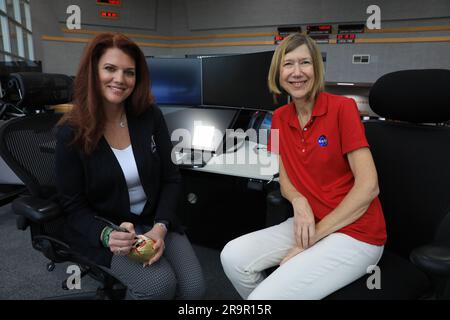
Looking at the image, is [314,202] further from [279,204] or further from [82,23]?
[82,23]

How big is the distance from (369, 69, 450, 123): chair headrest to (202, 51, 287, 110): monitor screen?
575mm

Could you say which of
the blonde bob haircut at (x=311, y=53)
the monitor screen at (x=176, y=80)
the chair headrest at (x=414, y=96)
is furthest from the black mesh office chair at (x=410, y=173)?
the monitor screen at (x=176, y=80)

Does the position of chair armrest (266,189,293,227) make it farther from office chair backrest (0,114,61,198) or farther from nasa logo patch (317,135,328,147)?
office chair backrest (0,114,61,198)

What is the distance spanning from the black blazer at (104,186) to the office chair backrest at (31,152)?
156 mm

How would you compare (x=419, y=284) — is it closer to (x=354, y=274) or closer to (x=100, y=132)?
(x=354, y=274)

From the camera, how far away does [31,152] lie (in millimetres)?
1312

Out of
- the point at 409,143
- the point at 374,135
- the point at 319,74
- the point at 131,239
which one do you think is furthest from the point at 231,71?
the point at 131,239

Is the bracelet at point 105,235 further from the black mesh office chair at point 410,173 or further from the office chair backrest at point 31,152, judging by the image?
the black mesh office chair at point 410,173

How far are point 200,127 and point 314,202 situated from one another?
106 centimetres

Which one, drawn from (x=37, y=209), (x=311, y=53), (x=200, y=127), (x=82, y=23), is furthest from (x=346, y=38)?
(x=37, y=209)

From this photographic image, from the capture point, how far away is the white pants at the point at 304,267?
0.98 metres

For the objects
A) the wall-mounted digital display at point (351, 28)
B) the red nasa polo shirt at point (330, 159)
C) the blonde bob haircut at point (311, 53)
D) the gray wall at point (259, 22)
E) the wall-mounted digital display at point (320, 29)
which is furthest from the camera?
the wall-mounted digital display at point (320, 29)

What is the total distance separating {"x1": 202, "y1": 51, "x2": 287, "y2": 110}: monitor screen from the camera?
180cm

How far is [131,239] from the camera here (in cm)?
108
